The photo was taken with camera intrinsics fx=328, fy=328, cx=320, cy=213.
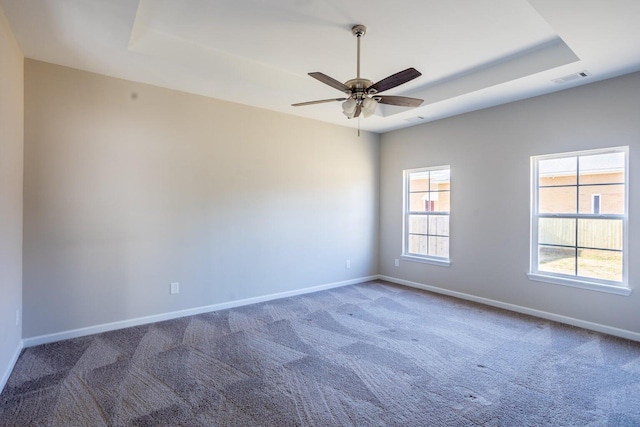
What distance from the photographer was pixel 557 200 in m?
4.01

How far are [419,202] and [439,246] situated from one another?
83cm

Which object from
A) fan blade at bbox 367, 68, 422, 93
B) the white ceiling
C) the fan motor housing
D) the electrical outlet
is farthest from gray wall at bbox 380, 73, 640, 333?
the electrical outlet

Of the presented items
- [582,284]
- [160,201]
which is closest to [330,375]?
[160,201]

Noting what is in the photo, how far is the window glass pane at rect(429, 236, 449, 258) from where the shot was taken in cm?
518

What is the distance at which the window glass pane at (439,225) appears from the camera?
520cm

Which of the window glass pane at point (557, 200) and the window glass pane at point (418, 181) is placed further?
the window glass pane at point (418, 181)

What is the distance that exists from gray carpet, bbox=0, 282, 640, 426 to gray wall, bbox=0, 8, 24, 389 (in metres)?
0.36

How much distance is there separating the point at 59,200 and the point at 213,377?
235 centimetres

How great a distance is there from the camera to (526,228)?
13.8ft

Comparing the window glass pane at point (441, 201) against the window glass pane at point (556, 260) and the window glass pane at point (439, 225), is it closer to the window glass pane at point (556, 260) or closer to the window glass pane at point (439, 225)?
the window glass pane at point (439, 225)

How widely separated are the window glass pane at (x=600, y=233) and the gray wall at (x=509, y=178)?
6.0 inches

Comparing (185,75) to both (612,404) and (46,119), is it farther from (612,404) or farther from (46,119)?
(612,404)

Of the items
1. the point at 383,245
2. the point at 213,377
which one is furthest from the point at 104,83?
the point at 383,245

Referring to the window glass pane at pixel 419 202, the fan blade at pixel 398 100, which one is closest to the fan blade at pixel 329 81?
the fan blade at pixel 398 100
